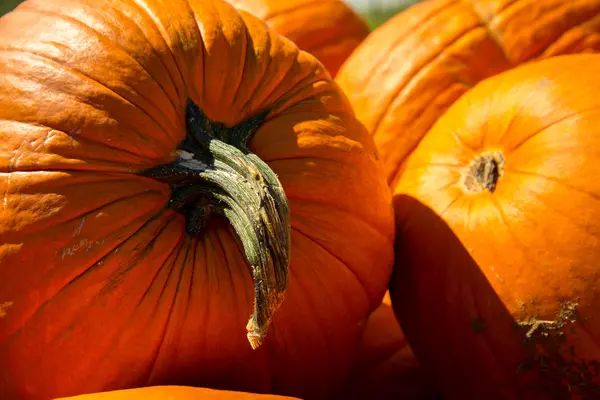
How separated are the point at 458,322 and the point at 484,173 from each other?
1.08 feet

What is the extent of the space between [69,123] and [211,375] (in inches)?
21.4

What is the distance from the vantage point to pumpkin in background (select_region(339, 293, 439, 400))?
70.9 inches

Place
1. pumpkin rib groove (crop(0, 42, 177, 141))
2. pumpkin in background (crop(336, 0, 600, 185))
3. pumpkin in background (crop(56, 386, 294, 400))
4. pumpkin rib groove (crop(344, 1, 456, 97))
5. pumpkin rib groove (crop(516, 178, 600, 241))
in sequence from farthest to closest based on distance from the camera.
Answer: pumpkin rib groove (crop(344, 1, 456, 97)), pumpkin in background (crop(336, 0, 600, 185)), pumpkin rib groove (crop(516, 178, 600, 241)), pumpkin rib groove (crop(0, 42, 177, 141)), pumpkin in background (crop(56, 386, 294, 400))

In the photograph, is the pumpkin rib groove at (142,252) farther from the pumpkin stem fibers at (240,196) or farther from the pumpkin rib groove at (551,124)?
the pumpkin rib groove at (551,124)

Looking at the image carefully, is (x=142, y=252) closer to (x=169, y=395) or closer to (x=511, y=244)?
(x=169, y=395)

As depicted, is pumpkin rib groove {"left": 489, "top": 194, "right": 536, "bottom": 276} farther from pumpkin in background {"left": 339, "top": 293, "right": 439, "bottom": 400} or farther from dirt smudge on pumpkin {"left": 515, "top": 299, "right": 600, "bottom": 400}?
pumpkin in background {"left": 339, "top": 293, "right": 439, "bottom": 400}

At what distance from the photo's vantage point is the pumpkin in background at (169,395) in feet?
3.91

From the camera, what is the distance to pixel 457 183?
5.39 ft

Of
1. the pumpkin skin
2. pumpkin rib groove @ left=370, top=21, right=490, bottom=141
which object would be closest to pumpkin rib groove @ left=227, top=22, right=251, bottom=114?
the pumpkin skin

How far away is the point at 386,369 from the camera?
1.88 metres

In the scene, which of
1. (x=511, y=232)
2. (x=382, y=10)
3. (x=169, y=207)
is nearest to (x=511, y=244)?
(x=511, y=232)

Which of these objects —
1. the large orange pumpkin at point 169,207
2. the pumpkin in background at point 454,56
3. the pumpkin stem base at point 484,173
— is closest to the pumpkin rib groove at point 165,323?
the large orange pumpkin at point 169,207

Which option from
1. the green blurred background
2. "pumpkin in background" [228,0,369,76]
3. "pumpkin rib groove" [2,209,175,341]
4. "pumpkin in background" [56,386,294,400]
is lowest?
"pumpkin in background" [56,386,294,400]

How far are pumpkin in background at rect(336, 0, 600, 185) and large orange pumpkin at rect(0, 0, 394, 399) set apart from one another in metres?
0.47
